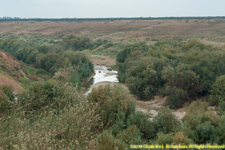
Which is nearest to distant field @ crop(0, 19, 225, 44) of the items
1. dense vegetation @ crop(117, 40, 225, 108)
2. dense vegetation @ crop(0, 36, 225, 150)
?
dense vegetation @ crop(117, 40, 225, 108)

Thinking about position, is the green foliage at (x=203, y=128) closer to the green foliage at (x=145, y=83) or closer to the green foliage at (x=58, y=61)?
the green foliage at (x=145, y=83)

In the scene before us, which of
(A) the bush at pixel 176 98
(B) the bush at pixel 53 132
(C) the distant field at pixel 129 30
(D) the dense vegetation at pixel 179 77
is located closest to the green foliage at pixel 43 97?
(B) the bush at pixel 53 132

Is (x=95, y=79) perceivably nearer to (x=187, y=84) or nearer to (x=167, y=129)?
(x=187, y=84)

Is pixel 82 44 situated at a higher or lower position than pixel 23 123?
lower

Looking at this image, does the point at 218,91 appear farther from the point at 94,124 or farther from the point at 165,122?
the point at 94,124

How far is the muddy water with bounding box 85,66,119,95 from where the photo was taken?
32.2m

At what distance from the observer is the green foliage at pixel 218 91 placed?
745 inches

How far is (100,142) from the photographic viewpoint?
8.46 meters

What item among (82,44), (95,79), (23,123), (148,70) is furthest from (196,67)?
(82,44)

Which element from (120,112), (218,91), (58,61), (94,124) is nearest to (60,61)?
(58,61)

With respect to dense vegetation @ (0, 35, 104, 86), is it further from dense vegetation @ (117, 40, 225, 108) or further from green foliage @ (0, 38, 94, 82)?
dense vegetation @ (117, 40, 225, 108)

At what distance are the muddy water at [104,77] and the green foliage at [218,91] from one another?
49.4 ft

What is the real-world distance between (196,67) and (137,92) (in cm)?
668

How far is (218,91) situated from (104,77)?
1954 centimetres
